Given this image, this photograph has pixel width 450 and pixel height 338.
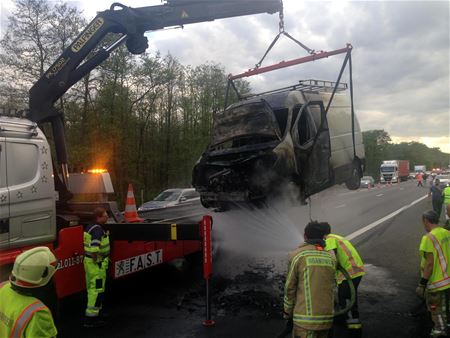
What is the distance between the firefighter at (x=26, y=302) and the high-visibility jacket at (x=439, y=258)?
157 inches

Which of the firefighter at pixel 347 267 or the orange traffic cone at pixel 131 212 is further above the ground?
the orange traffic cone at pixel 131 212

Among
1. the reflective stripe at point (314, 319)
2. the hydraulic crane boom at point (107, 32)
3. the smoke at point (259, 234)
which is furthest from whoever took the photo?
the smoke at point (259, 234)

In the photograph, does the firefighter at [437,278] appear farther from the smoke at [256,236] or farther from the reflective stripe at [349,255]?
the smoke at [256,236]

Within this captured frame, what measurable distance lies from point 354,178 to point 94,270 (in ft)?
17.7

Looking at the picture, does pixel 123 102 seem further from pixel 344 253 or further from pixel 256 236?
pixel 344 253

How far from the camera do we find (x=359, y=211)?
18922 mm

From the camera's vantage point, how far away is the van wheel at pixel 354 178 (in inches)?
330

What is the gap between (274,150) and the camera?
6227 mm

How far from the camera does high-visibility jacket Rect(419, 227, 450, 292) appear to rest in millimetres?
4547

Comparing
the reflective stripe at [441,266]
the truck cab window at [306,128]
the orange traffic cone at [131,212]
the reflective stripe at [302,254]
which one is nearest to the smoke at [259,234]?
the truck cab window at [306,128]

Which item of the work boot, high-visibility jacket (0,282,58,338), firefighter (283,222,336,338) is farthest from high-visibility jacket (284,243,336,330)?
the work boot

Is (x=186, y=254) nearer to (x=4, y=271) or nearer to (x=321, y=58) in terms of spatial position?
(x=4, y=271)

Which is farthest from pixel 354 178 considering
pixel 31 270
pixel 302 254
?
pixel 31 270

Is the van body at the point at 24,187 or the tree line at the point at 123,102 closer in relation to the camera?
the van body at the point at 24,187
